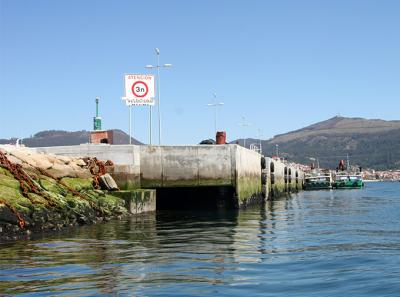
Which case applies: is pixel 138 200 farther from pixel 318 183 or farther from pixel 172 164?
pixel 318 183

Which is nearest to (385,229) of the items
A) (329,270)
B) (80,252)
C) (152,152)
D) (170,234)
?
(170,234)

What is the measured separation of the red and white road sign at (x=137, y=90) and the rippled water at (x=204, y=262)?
1384cm

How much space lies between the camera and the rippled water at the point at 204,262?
9289 mm

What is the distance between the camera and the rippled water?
366 inches

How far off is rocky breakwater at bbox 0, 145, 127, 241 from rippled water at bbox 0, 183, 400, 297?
103 centimetres

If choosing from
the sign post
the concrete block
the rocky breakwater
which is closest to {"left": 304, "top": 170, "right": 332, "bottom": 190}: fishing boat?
the sign post

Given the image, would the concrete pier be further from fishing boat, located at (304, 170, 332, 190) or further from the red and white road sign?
fishing boat, located at (304, 170, 332, 190)

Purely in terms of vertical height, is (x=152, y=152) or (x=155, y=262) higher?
(x=152, y=152)

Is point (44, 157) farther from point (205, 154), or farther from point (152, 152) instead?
point (205, 154)

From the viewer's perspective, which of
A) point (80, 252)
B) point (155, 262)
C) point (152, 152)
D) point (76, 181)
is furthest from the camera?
point (152, 152)

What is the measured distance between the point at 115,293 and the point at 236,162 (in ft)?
67.9

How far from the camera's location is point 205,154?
94.8 ft

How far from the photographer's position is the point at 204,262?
1184 centimetres

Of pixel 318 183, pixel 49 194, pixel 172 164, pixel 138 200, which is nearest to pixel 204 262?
pixel 49 194
